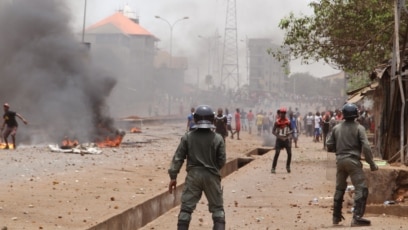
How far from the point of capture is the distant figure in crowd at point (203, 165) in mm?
8586

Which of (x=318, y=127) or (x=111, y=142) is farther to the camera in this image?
(x=318, y=127)

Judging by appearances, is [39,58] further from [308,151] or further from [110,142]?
[308,151]

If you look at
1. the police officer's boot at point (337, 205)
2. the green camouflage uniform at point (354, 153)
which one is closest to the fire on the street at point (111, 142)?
the police officer's boot at point (337, 205)

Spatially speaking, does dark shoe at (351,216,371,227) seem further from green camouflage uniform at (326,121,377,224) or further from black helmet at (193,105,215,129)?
black helmet at (193,105,215,129)

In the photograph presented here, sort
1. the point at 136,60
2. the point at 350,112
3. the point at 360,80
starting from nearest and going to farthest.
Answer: the point at 350,112, the point at 360,80, the point at 136,60

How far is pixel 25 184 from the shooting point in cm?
1524

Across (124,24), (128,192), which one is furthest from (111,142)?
(124,24)

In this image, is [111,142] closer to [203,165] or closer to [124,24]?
[203,165]

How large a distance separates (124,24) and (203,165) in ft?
263

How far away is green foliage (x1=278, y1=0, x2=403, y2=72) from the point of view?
20.1m

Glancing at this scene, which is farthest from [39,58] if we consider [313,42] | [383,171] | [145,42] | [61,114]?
[145,42]

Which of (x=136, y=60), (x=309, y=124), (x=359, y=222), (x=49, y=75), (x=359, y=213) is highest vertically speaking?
(x=136, y=60)

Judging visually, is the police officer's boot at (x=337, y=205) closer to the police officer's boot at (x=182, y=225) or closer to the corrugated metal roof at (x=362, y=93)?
the police officer's boot at (x=182, y=225)

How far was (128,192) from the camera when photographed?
1491cm
